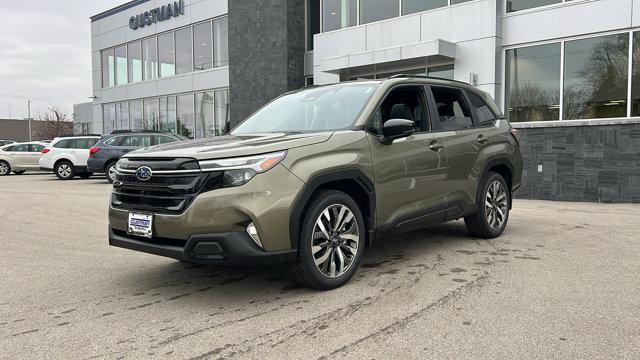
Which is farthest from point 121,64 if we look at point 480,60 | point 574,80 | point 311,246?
point 311,246

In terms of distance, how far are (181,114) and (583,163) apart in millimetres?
17824

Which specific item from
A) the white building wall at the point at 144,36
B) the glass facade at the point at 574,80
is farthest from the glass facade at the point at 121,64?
the glass facade at the point at 574,80

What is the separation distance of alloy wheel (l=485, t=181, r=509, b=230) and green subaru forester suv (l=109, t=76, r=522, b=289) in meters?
0.32

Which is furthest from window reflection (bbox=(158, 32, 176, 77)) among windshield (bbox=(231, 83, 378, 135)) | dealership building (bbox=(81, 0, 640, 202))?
windshield (bbox=(231, 83, 378, 135))

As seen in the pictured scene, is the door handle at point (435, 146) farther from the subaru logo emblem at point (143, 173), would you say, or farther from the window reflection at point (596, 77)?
the window reflection at point (596, 77)

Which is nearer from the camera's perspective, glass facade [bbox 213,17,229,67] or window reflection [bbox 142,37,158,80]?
glass facade [bbox 213,17,229,67]

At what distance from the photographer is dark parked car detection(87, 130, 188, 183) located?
53.5 feet

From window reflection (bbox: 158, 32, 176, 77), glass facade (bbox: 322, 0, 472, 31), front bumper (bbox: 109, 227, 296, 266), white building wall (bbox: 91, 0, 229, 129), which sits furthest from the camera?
window reflection (bbox: 158, 32, 176, 77)

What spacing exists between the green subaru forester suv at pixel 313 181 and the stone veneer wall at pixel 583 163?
6.03 metres

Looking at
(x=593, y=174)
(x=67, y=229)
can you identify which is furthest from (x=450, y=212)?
(x=593, y=174)

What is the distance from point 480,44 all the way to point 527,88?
5.24ft

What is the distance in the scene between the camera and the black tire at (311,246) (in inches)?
157

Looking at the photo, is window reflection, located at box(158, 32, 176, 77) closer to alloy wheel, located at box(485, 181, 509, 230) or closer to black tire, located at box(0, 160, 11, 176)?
black tire, located at box(0, 160, 11, 176)

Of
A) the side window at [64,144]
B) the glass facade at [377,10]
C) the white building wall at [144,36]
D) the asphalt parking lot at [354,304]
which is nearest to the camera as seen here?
the asphalt parking lot at [354,304]
